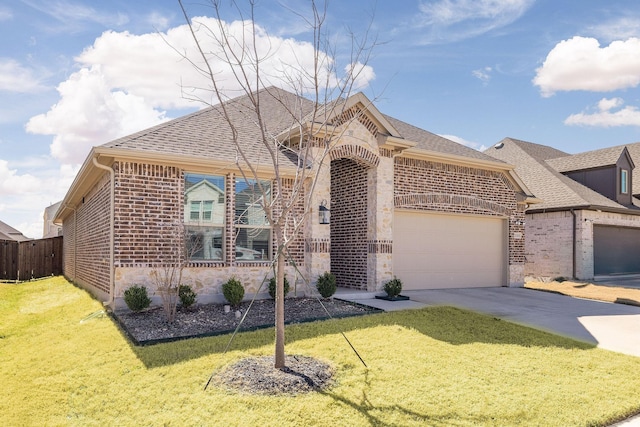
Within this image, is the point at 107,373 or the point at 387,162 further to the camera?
the point at 387,162

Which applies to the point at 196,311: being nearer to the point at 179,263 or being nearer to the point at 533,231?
the point at 179,263

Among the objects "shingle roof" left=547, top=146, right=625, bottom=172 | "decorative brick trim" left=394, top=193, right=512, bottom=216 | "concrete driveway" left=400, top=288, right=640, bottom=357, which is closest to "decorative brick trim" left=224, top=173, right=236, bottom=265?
"concrete driveway" left=400, top=288, right=640, bottom=357

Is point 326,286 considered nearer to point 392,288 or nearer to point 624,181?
point 392,288

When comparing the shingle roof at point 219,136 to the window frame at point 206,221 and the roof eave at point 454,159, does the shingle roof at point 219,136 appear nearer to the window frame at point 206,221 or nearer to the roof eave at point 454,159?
the roof eave at point 454,159

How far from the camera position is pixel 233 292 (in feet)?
31.9

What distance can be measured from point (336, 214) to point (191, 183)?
16.4 feet

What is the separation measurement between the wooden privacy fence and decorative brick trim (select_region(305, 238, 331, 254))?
52.8ft

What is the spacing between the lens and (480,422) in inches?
194

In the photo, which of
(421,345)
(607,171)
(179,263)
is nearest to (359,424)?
(421,345)

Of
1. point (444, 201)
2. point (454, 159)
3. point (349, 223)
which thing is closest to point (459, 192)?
point (444, 201)

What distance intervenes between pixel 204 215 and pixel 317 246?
282cm

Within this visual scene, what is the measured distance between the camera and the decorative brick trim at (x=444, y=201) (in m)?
13.4

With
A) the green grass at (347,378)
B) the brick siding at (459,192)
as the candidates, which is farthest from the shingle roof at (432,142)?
the green grass at (347,378)

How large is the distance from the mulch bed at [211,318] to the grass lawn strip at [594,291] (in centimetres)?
759
